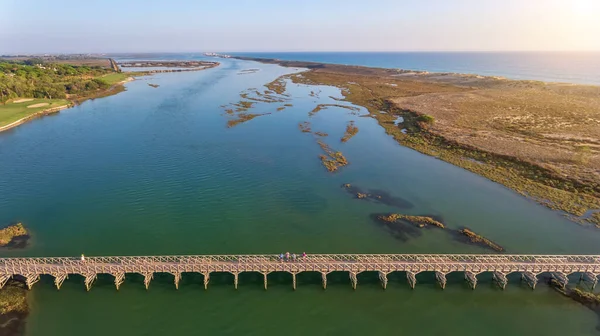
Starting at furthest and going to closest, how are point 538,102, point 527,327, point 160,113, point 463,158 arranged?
point 538,102 < point 160,113 < point 463,158 < point 527,327

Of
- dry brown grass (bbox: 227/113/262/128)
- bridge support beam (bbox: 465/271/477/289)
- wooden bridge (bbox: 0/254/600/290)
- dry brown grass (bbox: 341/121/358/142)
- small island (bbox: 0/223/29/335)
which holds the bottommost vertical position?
small island (bbox: 0/223/29/335)

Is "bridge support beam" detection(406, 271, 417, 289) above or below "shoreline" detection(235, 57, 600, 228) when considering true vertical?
below

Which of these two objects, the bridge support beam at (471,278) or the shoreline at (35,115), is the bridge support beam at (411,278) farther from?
the shoreline at (35,115)

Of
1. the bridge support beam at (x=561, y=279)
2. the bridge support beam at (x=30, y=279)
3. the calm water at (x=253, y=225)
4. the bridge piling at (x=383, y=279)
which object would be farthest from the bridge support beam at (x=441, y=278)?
the bridge support beam at (x=30, y=279)

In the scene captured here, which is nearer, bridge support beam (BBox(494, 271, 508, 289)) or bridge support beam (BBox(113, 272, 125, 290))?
bridge support beam (BBox(113, 272, 125, 290))

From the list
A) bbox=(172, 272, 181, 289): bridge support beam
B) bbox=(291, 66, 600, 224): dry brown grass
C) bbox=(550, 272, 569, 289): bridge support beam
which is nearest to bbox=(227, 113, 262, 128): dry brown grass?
bbox=(291, 66, 600, 224): dry brown grass

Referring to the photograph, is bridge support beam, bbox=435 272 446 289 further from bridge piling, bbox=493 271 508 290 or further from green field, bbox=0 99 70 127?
green field, bbox=0 99 70 127

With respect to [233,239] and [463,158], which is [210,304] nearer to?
[233,239]

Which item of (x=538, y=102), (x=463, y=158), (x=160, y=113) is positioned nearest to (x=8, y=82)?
(x=160, y=113)
